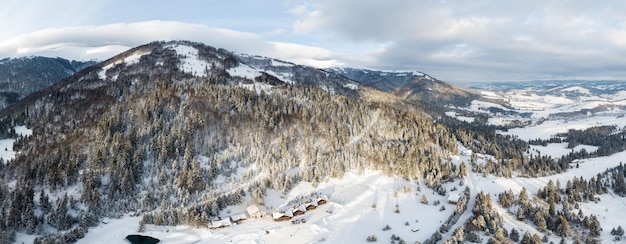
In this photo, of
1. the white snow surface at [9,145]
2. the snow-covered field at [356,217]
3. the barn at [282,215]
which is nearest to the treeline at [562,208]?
the snow-covered field at [356,217]

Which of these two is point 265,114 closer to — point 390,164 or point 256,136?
point 256,136

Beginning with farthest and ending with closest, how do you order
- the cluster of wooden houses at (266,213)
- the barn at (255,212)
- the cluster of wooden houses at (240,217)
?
the barn at (255,212) < the cluster of wooden houses at (266,213) < the cluster of wooden houses at (240,217)

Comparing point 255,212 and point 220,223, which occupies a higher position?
point 255,212

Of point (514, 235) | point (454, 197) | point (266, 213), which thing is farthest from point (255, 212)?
point (514, 235)

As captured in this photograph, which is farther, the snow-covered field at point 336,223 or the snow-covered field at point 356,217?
the snow-covered field at point 356,217

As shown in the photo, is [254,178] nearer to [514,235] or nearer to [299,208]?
[299,208]

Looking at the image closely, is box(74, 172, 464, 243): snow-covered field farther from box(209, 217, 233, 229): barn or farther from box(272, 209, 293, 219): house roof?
box(272, 209, 293, 219): house roof

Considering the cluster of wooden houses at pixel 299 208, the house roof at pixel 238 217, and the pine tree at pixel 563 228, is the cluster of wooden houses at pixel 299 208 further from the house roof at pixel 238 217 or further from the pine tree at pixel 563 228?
the pine tree at pixel 563 228

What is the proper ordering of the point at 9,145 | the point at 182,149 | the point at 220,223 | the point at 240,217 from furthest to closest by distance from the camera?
the point at 9,145
the point at 182,149
the point at 240,217
the point at 220,223

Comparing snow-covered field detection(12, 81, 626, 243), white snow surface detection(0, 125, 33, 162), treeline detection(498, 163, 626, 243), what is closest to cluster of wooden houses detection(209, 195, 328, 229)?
snow-covered field detection(12, 81, 626, 243)
